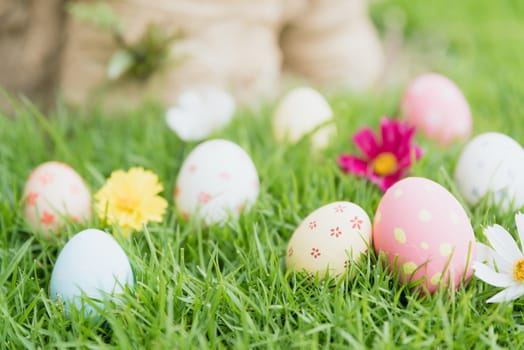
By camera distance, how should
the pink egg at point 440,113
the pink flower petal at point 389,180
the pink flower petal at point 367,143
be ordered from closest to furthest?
the pink flower petal at point 389,180, the pink flower petal at point 367,143, the pink egg at point 440,113

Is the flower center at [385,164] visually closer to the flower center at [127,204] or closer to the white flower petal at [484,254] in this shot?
the white flower petal at [484,254]

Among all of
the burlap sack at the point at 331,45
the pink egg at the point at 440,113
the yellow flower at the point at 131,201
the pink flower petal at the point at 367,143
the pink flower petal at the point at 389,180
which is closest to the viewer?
the yellow flower at the point at 131,201

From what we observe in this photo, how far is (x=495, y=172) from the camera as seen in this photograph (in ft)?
4.09

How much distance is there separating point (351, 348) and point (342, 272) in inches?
6.6

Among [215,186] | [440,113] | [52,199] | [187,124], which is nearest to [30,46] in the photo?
[187,124]

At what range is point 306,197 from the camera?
1.32 meters

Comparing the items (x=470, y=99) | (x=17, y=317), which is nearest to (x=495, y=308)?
(x=17, y=317)

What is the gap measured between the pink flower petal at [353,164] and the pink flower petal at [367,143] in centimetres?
3

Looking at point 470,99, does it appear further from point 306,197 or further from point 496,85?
point 306,197

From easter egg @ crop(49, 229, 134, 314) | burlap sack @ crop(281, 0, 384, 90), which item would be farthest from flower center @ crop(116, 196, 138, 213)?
burlap sack @ crop(281, 0, 384, 90)

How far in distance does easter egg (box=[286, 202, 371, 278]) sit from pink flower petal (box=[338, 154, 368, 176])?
34 centimetres

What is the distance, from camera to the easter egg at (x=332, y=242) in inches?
41.5

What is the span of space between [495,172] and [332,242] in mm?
416

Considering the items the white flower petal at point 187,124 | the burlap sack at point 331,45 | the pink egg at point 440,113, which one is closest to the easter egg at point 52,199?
the white flower petal at point 187,124
